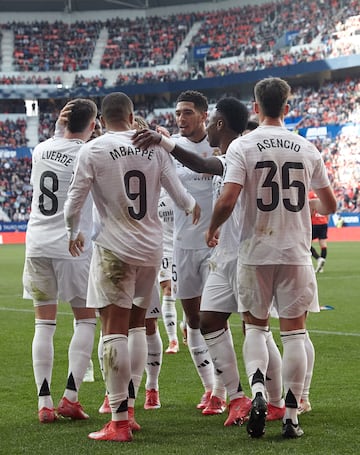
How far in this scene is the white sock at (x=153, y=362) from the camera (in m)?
6.93

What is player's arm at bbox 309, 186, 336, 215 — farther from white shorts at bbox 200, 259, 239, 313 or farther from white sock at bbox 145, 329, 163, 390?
white sock at bbox 145, 329, 163, 390

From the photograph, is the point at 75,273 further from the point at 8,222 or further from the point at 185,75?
the point at 185,75

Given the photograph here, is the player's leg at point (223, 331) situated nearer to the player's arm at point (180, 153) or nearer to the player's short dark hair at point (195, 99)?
the player's arm at point (180, 153)

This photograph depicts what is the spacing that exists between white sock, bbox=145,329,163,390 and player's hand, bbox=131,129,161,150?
2003mm

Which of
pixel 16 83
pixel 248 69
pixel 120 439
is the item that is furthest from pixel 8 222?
pixel 120 439

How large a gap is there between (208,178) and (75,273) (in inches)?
54.0

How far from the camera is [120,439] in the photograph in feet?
18.0

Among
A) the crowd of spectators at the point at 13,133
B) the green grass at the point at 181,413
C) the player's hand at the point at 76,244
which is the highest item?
the crowd of spectators at the point at 13,133

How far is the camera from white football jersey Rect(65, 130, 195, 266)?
5.59m

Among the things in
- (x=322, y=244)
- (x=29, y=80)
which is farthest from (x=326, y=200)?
(x=29, y=80)

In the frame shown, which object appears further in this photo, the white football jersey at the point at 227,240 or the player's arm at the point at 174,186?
the white football jersey at the point at 227,240

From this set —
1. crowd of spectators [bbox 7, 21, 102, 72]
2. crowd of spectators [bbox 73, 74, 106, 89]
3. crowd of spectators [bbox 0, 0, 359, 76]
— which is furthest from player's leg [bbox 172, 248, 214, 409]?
crowd of spectators [bbox 7, 21, 102, 72]

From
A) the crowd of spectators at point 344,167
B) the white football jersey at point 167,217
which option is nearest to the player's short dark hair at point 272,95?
the white football jersey at point 167,217

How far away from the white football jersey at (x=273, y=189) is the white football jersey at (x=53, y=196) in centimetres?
143
